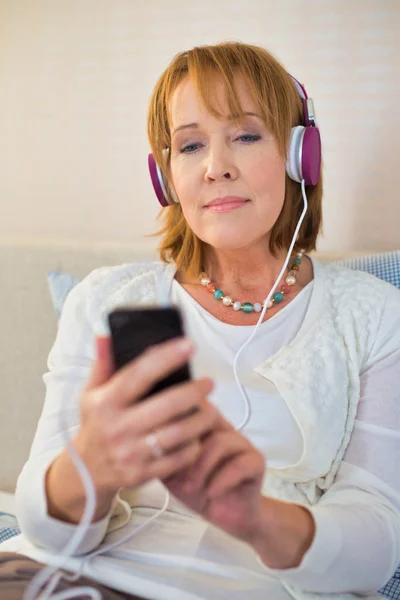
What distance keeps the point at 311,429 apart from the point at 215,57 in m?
0.55

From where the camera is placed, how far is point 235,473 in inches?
22.5

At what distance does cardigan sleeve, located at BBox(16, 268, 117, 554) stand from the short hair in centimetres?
17

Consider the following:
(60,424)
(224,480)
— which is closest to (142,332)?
(224,480)

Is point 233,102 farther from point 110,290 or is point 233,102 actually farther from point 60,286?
point 60,286

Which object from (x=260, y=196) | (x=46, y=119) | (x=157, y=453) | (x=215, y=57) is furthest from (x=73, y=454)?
(x=46, y=119)

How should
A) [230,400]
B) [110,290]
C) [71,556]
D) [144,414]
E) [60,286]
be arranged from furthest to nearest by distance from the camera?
[60,286] < [110,290] < [230,400] < [71,556] < [144,414]

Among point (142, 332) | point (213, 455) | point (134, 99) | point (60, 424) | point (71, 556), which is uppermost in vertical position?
point (134, 99)

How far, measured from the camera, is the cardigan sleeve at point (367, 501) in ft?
2.36

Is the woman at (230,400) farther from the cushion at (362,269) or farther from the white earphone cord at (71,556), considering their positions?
the cushion at (362,269)

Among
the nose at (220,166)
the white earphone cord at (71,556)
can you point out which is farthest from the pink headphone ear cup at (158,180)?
the white earphone cord at (71,556)

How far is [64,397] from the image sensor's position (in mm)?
868

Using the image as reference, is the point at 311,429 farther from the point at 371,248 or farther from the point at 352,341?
the point at 371,248

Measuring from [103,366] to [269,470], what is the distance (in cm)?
43

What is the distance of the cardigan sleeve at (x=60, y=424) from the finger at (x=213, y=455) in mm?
135
